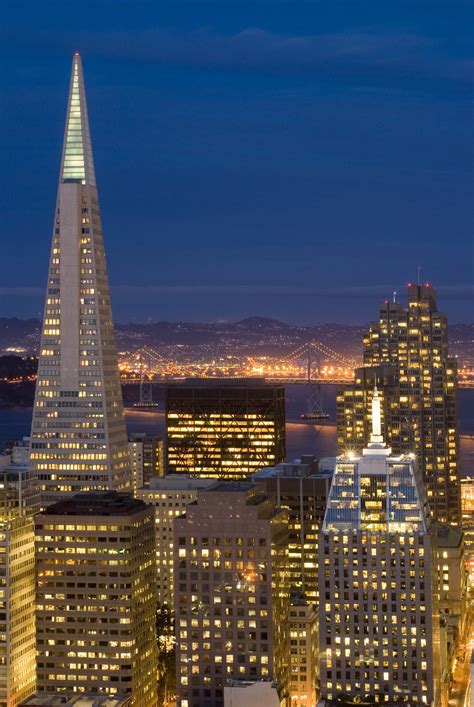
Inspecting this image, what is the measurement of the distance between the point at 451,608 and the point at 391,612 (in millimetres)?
31600

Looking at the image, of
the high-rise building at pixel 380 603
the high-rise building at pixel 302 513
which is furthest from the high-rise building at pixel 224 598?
the high-rise building at pixel 302 513

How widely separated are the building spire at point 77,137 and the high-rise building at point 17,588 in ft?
88.6

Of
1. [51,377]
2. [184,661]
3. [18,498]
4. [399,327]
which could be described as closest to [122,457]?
[51,377]

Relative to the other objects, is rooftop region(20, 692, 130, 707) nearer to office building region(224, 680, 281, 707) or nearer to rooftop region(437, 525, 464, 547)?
office building region(224, 680, 281, 707)

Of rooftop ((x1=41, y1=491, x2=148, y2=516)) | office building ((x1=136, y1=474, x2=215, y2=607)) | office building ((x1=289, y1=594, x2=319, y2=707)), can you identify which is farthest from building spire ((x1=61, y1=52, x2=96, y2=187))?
office building ((x1=289, y1=594, x2=319, y2=707))

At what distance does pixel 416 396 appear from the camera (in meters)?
154

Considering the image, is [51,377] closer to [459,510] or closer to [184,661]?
[184,661]

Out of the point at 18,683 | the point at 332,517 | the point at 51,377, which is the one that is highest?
the point at 51,377

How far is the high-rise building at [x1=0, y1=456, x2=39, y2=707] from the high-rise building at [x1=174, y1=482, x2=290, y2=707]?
10.1 metres

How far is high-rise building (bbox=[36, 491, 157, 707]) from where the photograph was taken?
9188 centimetres

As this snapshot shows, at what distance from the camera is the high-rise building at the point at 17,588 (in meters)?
91.0

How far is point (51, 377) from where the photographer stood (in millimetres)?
115125

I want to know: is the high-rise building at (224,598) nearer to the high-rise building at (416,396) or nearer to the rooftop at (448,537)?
the rooftop at (448,537)

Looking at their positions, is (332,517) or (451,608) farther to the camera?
(451,608)
